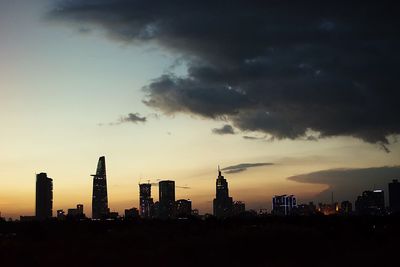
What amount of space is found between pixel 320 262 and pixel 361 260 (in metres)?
2.04

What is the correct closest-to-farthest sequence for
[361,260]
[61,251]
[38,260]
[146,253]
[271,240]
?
[361,260] → [38,260] → [146,253] → [61,251] → [271,240]

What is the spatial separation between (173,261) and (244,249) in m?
8.96

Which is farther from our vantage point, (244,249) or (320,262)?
(244,249)

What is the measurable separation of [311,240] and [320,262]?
1514 centimetres

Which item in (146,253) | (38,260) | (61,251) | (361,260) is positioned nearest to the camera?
(361,260)

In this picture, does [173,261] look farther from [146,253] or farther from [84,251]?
[84,251]

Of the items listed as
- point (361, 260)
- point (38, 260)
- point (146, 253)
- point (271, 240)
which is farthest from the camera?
point (271, 240)

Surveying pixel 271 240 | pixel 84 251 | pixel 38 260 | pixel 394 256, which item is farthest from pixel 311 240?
pixel 38 260

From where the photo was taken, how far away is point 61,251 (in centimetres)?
3625

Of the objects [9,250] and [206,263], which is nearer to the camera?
[206,263]

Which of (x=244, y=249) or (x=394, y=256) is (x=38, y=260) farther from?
(x=394, y=256)

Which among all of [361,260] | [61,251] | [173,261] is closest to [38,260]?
[61,251]

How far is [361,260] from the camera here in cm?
2834

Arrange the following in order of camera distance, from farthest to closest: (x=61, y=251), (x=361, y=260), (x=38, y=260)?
1. (x=61, y=251)
2. (x=38, y=260)
3. (x=361, y=260)
